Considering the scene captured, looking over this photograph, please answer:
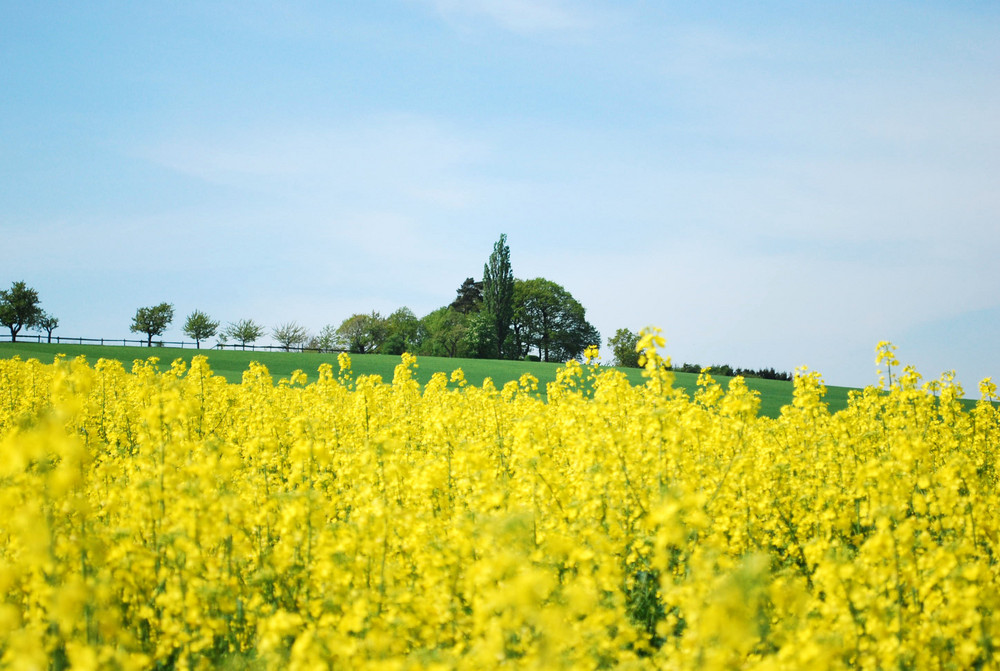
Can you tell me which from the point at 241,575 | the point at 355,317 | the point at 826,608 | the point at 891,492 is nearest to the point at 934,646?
the point at 826,608

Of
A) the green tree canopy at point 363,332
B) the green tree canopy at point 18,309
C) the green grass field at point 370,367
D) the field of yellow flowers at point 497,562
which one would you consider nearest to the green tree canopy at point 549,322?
the green tree canopy at point 363,332

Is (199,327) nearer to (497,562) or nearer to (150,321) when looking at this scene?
(150,321)

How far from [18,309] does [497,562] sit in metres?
84.8

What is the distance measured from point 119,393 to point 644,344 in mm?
14709

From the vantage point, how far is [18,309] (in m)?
70.9

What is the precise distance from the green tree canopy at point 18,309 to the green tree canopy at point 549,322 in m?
53.6

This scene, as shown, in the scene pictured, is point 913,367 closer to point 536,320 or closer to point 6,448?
point 6,448

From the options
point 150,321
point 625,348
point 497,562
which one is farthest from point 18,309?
point 497,562

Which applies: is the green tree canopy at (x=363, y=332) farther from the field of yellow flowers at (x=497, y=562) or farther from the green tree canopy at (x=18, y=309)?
the field of yellow flowers at (x=497, y=562)

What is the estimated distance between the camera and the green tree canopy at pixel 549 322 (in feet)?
270

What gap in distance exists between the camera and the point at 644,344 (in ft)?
23.1

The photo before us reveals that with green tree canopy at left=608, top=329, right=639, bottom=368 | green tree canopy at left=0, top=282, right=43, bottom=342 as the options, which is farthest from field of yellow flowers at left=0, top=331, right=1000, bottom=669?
green tree canopy at left=0, top=282, right=43, bottom=342

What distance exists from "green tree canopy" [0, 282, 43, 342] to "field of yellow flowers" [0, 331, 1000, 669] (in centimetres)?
7733

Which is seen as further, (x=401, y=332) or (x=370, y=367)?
(x=401, y=332)
